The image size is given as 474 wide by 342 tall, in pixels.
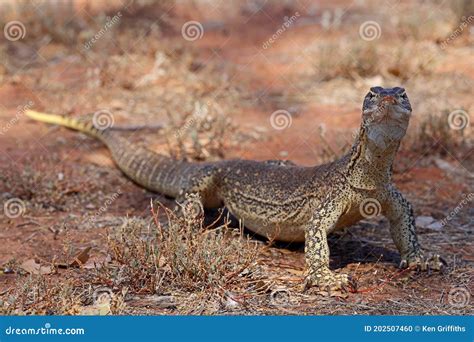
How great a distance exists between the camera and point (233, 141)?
33.3ft

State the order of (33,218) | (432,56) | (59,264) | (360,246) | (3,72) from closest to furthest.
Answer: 1. (59,264)
2. (360,246)
3. (33,218)
4. (3,72)
5. (432,56)

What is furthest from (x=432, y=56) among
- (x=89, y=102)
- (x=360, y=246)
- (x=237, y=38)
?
(x=360, y=246)

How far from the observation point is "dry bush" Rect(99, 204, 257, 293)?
578cm

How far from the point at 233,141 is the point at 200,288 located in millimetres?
4594

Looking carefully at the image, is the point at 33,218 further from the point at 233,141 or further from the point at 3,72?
the point at 3,72

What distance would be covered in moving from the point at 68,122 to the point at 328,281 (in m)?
5.68
